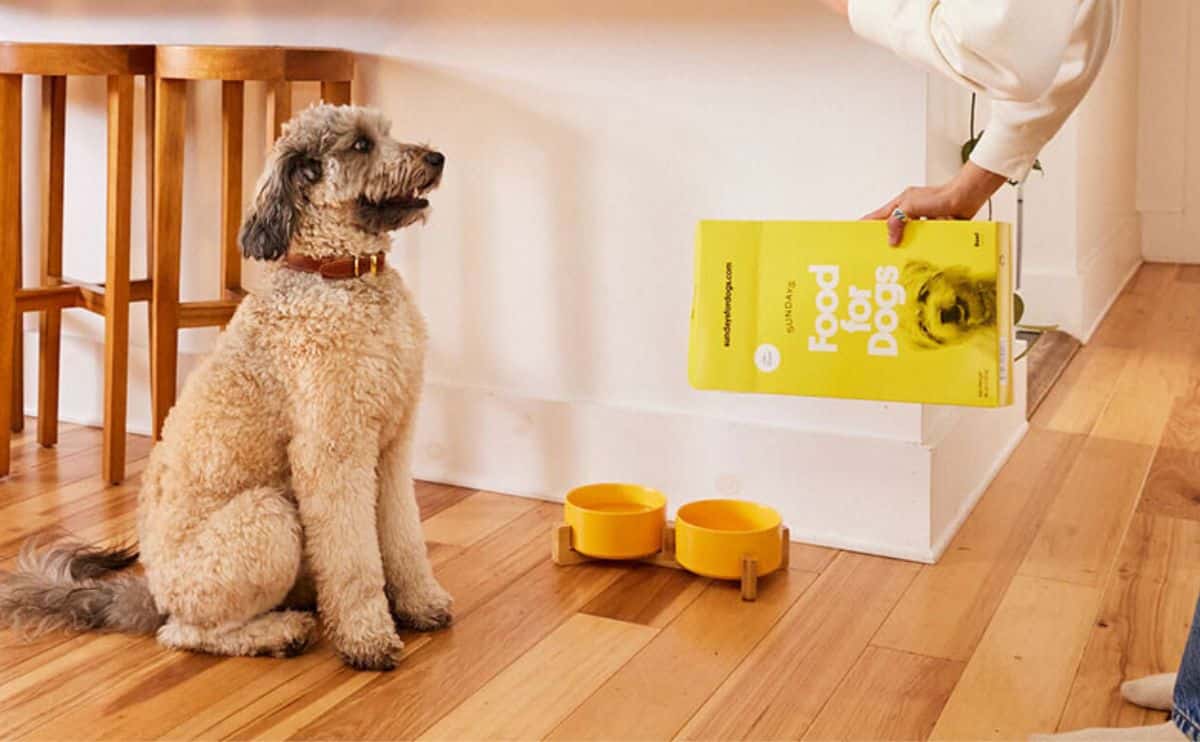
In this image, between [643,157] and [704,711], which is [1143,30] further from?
[704,711]

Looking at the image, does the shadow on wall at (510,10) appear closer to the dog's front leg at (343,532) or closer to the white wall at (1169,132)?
the dog's front leg at (343,532)

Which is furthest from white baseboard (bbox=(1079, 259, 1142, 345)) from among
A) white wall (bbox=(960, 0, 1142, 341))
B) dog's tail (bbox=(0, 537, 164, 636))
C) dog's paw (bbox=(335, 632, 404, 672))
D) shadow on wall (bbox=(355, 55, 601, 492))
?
dog's tail (bbox=(0, 537, 164, 636))

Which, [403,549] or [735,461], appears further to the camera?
[735,461]

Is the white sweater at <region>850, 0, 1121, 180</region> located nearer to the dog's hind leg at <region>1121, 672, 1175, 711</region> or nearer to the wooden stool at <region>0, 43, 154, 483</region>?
the dog's hind leg at <region>1121, 672, 1175, 711</region>

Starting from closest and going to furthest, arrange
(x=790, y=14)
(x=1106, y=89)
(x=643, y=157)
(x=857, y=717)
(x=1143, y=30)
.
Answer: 1. (x=857, y=717)
2. (x=790, y=14)
3. (x=643, y=157)
4. (x=1106, y=89)
5. (x=1143, y=30)

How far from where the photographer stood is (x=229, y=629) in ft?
6.18

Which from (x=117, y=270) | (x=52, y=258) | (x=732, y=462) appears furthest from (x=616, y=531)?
(x=52, y=258)

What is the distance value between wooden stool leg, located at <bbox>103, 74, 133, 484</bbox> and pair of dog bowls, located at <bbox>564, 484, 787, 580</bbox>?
98 cm

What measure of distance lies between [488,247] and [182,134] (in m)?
0.63

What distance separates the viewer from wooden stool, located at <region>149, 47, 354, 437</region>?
253 centimetres

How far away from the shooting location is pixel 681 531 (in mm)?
2191

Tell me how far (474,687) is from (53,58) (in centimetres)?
156

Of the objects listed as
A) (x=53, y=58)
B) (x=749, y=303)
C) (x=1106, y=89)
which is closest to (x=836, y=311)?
(x=749, y=303)

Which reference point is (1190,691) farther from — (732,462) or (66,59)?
(66,59)
